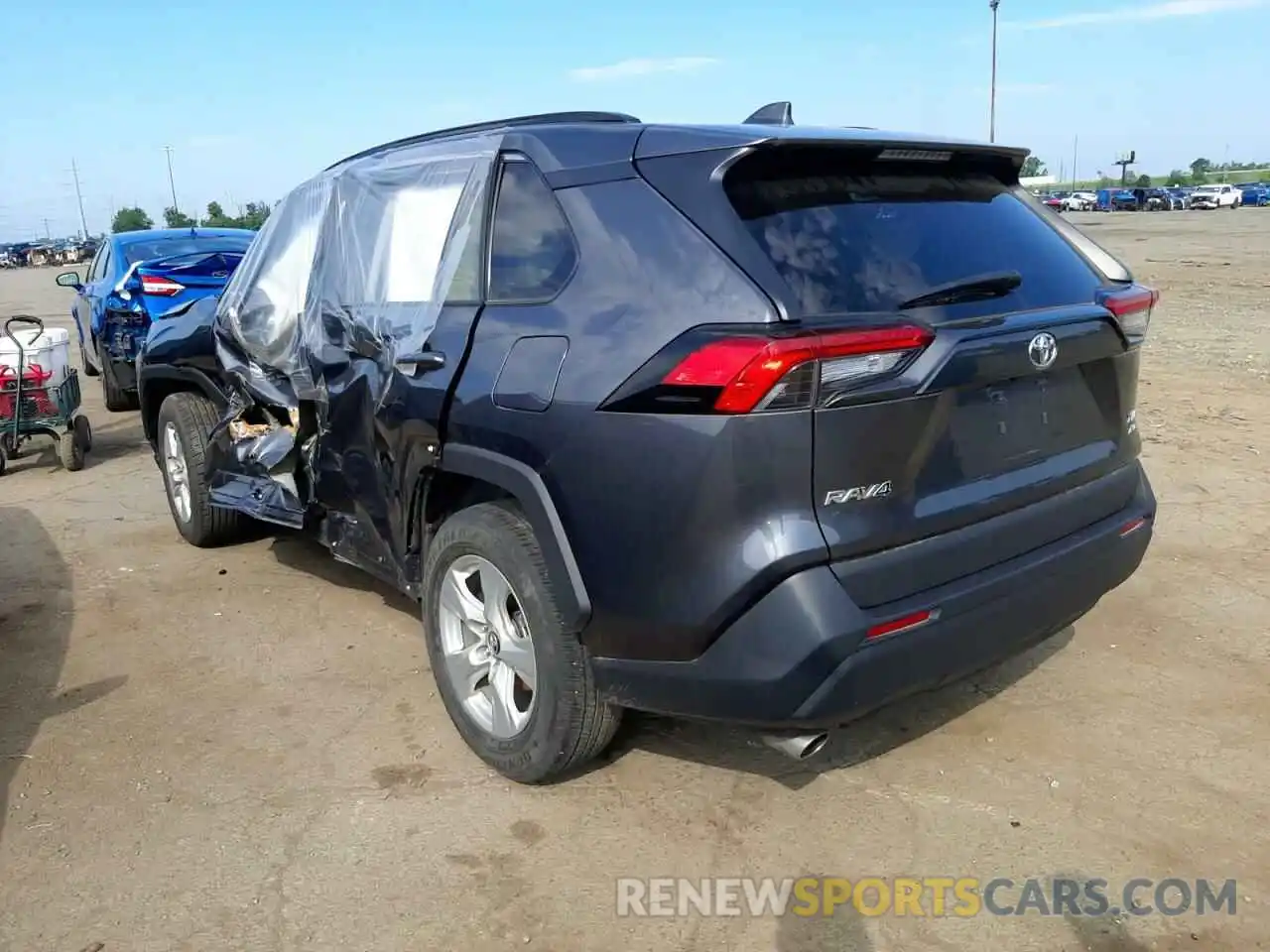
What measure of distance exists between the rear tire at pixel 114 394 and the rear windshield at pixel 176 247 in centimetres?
99

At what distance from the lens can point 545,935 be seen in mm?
2611

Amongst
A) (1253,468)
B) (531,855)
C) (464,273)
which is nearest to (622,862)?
(531,855)

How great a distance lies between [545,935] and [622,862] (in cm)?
34

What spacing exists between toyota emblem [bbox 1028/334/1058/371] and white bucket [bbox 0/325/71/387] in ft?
23.1

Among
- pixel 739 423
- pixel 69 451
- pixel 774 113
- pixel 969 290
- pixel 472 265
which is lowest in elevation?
pixel 69 451

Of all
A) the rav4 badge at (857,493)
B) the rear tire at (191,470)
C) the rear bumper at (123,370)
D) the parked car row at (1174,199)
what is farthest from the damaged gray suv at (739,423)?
the parked car row at (1174,199)

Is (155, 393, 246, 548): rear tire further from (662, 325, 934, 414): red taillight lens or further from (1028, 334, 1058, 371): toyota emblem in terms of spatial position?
(1028, 334, 1058, 371): toyota emblem

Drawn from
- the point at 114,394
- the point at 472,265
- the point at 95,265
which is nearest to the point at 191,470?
the point at 472,265

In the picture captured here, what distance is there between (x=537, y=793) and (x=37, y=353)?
6153 millimetres

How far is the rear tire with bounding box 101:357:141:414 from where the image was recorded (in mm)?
9741

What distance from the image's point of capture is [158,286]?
363 inches

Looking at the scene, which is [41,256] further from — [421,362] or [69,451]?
[421,362]

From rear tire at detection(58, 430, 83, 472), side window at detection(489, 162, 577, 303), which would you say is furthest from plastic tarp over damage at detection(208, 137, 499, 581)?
rear tire at detection(58, 430, 83, 472)

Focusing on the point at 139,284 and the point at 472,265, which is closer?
the point at 472,265
